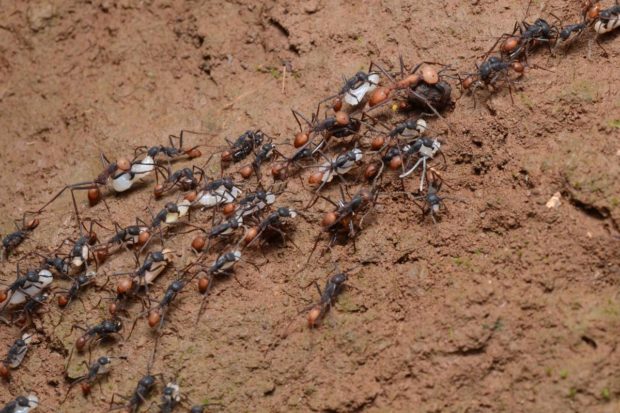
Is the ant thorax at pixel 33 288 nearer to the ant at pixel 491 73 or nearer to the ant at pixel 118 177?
the ant at pixel 118 177

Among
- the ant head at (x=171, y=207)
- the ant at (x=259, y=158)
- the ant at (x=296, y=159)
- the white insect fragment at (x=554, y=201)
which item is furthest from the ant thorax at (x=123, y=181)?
the white insect fragment at (x=554, y=201)

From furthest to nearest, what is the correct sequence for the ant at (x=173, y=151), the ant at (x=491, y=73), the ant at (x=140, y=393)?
the ant at (x=173, y=151) < the ant at (x=491, y=73) < the ant at (x=140, y=393)

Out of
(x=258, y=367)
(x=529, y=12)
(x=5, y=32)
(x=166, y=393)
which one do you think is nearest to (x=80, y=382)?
(x=166, y=393)

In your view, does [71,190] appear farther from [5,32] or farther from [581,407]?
[581,407]

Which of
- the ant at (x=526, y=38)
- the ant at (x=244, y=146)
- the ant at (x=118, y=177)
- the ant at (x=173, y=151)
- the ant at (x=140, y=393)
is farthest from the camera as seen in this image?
the ant at (x=173, y=151)

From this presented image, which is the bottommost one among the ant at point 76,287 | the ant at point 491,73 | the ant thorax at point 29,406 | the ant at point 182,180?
the ant thorax at point 29,406

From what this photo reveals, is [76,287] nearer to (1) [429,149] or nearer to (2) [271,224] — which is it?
(2) [271,224]
